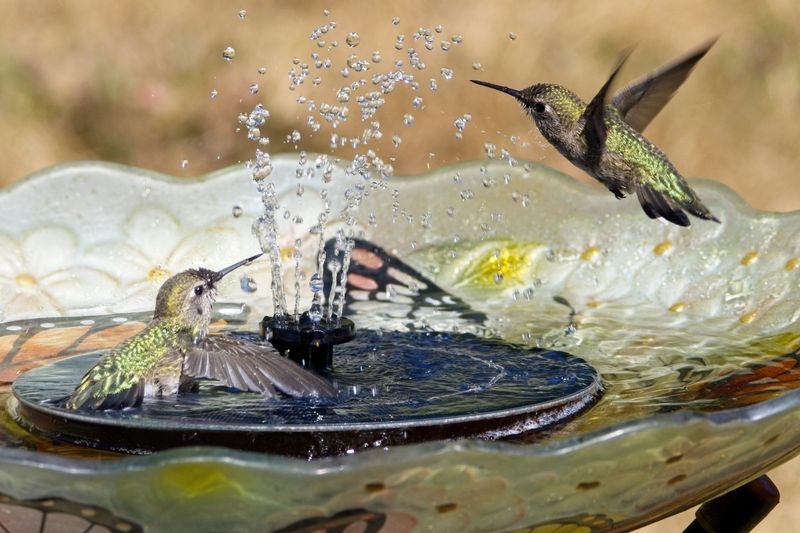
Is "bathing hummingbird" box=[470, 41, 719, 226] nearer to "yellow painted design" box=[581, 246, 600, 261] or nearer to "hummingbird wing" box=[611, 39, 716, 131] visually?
"hummingbird wing" box=[611, 39, 716, 131]

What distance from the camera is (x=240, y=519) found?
1.37m

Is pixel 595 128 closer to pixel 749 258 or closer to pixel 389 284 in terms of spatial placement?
pixel 749 258

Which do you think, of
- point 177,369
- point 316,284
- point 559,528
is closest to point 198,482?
point 559,528

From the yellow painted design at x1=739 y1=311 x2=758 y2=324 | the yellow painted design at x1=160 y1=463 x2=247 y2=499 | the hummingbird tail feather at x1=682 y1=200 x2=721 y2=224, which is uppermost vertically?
the hummingbird tail feather at x1=682 y1=200 x2=721 y2=224

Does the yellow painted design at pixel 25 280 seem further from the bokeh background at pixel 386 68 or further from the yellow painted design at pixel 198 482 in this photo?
the bokeh background at pixel 386 68

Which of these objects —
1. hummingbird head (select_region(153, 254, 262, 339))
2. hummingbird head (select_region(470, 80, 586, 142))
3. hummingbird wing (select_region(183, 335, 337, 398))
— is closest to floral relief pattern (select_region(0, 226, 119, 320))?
hummingbird head (select_region(153, 254, 262, 339))

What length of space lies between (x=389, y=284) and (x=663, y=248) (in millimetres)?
615

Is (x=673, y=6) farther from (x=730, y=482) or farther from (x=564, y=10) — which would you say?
(x=730, y=482)

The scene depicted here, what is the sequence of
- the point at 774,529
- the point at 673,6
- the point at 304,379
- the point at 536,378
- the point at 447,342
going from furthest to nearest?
1. the point at 673,6
2. the point at 774,529
3. the point at 447,342
4. the point at 536,378
5. the point at 304,379

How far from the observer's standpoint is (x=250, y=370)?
1.83 m

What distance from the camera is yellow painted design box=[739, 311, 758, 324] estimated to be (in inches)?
98.4

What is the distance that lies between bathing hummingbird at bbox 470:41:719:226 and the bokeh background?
2412mm

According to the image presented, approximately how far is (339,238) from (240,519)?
155cm

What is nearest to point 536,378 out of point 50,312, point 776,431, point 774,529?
point 776,431
